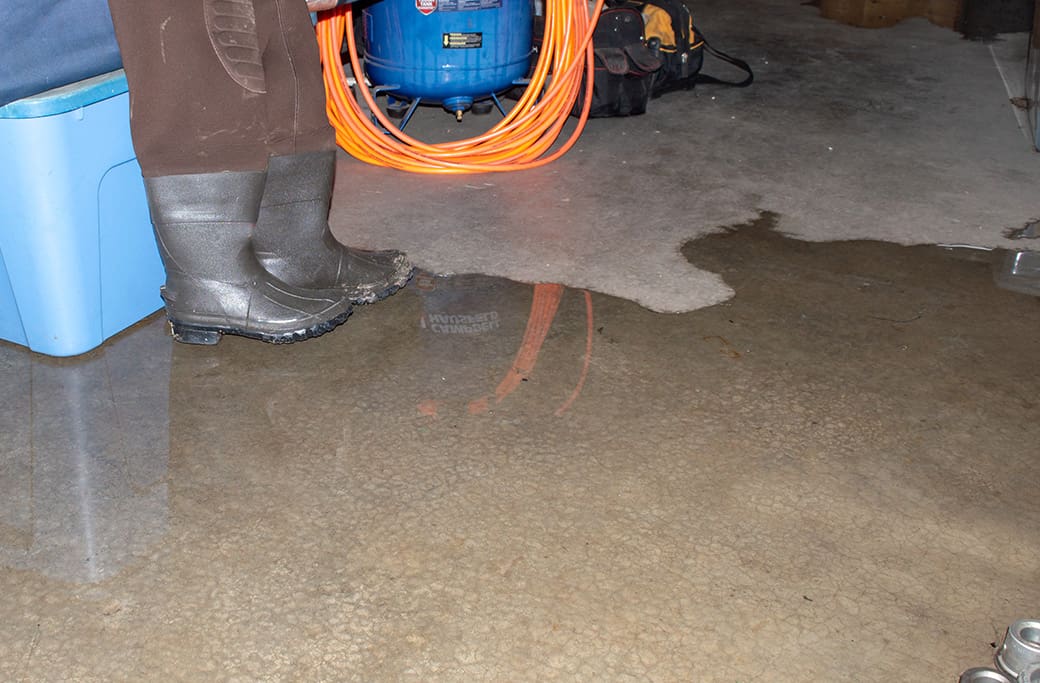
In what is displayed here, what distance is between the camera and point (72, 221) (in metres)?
1.77

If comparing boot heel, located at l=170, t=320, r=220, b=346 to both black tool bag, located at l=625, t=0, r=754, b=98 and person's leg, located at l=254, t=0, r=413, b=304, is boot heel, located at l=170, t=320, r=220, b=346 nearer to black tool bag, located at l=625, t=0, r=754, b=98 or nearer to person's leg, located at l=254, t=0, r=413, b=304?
person's leg, located at l=254, t=0, r=413, b=304

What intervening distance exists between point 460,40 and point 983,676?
6.78 feet

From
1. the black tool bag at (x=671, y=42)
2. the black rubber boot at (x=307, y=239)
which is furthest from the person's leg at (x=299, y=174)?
the black tool bag at (x=671, y=42)

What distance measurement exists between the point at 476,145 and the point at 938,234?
124 cm

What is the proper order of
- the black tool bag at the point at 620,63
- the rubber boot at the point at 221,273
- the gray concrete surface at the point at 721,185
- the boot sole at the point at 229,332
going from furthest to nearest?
the black tool bag at the point at 620,63
the gray concrete surface at the point at 721,185
the boot sole at the point at 229,332
the rubber boot at the point at 221,273

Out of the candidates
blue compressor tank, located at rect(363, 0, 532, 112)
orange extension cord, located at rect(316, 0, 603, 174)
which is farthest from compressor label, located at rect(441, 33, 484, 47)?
orange extension cord, located at rect(316, 0, 603, 174)

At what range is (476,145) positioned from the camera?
284 centimetres

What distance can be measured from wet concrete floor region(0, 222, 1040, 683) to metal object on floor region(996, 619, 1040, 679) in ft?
0.14

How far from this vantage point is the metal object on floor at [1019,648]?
1207mm

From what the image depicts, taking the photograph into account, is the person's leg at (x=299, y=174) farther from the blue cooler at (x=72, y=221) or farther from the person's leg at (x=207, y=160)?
the blue cooler at (x=72, y=221)

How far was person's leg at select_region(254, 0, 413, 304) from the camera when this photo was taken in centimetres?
182

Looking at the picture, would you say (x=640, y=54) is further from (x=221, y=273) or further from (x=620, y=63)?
(x=221, y=273)

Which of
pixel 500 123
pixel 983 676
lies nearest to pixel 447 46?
pixel 500 123

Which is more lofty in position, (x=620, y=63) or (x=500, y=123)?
(x=620, y=63)
